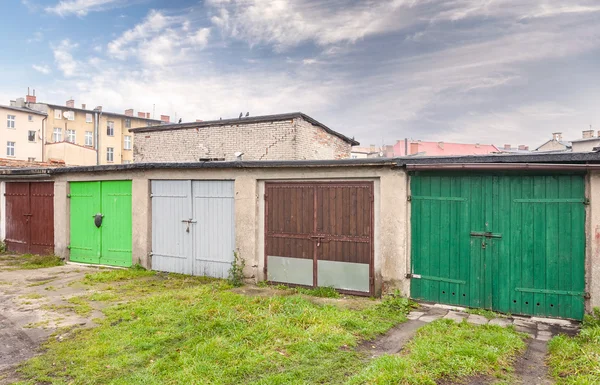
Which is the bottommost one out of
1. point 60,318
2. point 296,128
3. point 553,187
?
point 60,318

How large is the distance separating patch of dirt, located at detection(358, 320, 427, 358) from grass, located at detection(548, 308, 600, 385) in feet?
5.39

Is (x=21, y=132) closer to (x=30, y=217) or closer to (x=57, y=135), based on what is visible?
(x=57, y=135)

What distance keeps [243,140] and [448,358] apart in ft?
39.7

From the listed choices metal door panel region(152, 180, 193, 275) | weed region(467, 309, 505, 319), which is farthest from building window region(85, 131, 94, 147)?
weed region(467, 309, 505, 319)

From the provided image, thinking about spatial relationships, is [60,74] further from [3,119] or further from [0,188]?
[3,119]

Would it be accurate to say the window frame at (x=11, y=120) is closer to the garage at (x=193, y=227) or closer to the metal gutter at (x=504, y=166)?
the garage at (x=193, y=227)

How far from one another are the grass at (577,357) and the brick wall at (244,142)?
406 inches

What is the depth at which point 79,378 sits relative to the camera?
4.14 metres

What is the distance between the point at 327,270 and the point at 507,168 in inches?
147

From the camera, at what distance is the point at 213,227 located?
913 cm

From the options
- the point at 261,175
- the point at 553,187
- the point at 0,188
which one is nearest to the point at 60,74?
the point at 0,188

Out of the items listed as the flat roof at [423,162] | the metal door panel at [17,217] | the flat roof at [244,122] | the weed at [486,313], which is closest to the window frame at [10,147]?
the flat roof at [244,122]

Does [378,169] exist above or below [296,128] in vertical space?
below

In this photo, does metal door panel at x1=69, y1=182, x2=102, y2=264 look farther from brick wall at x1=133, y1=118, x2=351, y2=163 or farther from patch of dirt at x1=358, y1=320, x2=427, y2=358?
patch of dirt at x1=358, y1=320, x2=427, y2=358
